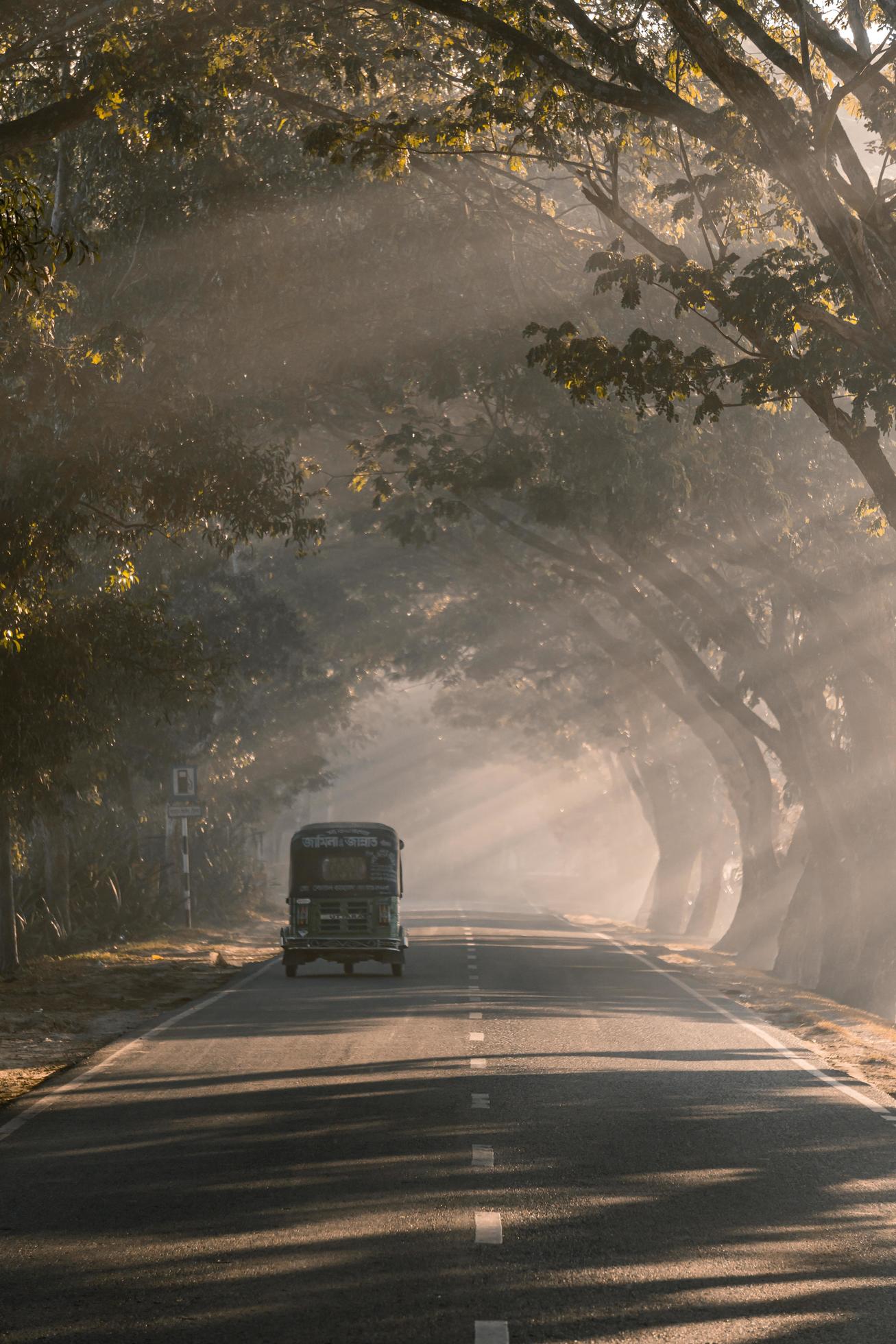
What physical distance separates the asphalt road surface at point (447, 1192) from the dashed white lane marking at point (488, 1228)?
24 mm

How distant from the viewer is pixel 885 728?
3009 cm

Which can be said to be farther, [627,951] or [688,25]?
[627,951]

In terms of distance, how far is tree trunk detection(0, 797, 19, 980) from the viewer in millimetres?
25016

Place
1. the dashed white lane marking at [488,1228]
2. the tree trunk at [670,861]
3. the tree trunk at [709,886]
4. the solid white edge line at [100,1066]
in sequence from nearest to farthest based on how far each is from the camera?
the dashed white lane marking at [488,1228] → the solid white edge line at [100,1066] → the tree trunk at [709,886] → the tree trunk at [670,861]

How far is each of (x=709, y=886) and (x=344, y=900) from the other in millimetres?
29631

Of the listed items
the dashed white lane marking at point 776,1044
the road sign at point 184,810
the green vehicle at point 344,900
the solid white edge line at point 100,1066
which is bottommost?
the dashed white lane marking at point 776,1044

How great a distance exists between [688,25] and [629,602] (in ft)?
71.2

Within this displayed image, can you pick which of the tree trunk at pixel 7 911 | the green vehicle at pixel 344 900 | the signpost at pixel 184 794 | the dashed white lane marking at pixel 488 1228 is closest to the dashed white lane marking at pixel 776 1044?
the green vehicle at pixel 344 900

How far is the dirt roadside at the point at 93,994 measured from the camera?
15805mm

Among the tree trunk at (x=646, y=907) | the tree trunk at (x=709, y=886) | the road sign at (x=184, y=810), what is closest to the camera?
the road sign at (x=184, y=810)

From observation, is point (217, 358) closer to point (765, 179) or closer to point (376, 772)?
point (765, 179)

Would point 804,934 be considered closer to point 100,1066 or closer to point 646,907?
point 100,1066

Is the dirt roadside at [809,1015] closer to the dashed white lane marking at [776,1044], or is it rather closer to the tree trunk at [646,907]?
the dashed white lane marking at [776,1044]

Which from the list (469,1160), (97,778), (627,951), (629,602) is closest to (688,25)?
(469,1160)
